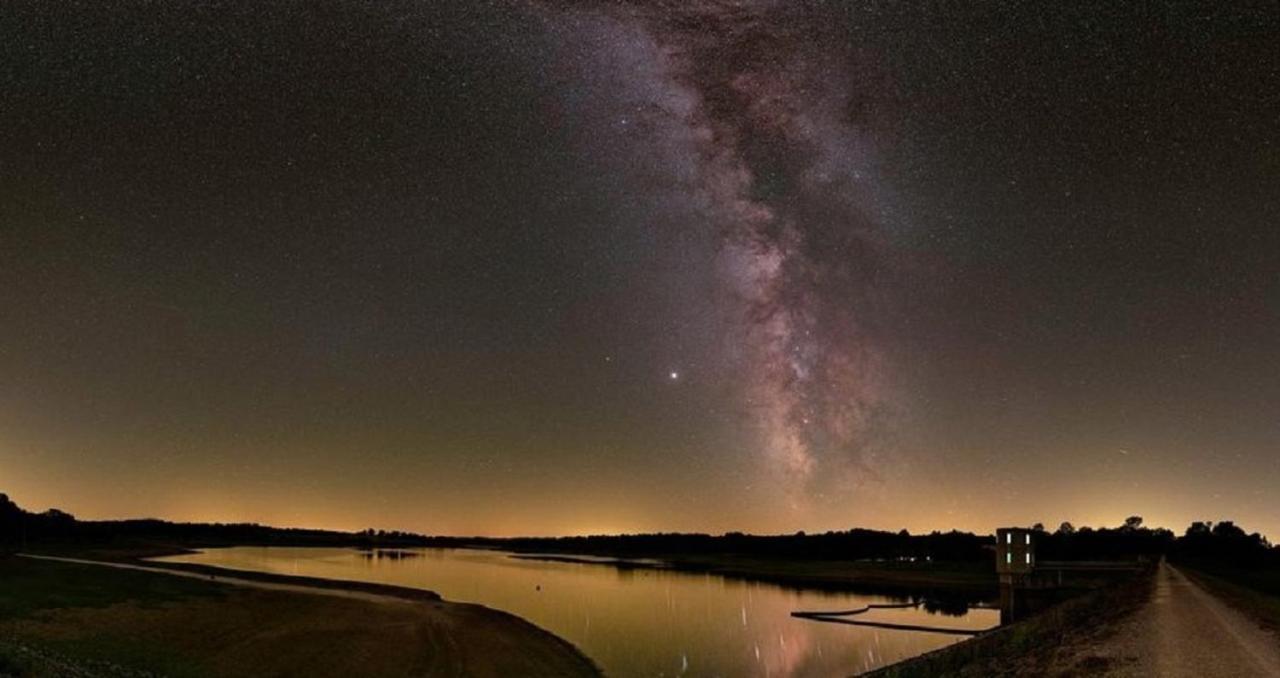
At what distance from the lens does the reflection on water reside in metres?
36.5

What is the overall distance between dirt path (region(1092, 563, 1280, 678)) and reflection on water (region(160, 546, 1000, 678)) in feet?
48.8

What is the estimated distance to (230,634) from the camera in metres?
34.0

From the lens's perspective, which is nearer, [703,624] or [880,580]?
[703,624]

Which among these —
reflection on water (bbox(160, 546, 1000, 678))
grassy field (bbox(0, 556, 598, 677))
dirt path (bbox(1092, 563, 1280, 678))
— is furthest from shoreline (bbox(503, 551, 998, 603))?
dirt path (bbox(1092, 563, 1280, 678))

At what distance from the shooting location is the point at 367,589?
66.4 meters

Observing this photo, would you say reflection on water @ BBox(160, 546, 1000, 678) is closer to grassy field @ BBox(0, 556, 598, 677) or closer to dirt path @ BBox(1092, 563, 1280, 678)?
grassy field @ BBox(0, 556, 598, 677)

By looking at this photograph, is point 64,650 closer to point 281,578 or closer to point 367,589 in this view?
point 367,589

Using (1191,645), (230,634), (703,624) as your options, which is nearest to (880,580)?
(703,624)

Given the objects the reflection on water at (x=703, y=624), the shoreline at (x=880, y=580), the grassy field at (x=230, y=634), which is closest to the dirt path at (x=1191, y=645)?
the reflection on water at (x=703, y=624)

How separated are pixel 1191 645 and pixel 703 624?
36.9 metres

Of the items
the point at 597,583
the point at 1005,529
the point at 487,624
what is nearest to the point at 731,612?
the point at 487,624

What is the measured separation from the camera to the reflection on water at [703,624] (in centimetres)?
3647

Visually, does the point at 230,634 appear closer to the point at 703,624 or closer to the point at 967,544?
the point at 703,624

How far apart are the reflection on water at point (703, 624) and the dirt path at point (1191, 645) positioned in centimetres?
1487
